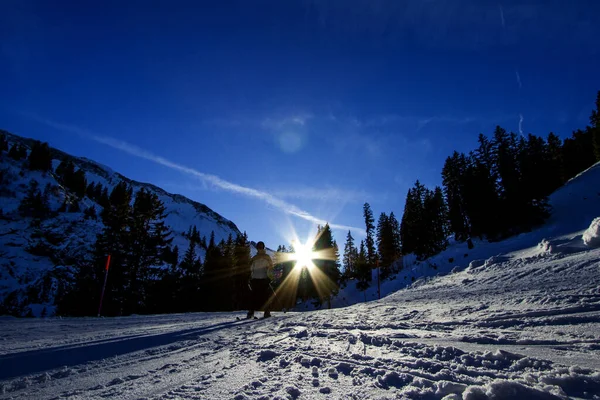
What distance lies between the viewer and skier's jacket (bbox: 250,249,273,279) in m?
8.98

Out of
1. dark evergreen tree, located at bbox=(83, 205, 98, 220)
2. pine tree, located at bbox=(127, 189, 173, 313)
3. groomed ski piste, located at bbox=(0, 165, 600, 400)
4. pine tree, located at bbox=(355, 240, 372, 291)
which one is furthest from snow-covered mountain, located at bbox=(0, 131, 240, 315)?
groomed ski piste, located at bbox=(0, 165, 600, 400)

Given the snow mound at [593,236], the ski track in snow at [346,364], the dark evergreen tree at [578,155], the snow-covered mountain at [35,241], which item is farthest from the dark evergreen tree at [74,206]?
the dark evergreen tree at [578,155]

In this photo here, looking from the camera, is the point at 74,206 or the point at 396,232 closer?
the point at 396,232

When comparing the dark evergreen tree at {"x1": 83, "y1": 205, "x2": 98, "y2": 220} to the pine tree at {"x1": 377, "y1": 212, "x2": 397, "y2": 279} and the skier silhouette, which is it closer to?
the pine tree at {"x1": 377, "y1": 212, "x2": 397, "y2": 279}

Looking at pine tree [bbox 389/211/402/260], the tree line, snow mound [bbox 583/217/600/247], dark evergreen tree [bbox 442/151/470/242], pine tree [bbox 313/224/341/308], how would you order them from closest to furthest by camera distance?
snow mound [bbox 583/217/600/247] → the tree line → dark evergreen tree [bbox 442/151/470/242] → pine tree [bbox 313/224/341/308] → pine tree [bbox 389/211/402/260]

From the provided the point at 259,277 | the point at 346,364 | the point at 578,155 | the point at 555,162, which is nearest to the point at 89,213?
the point at 259,277

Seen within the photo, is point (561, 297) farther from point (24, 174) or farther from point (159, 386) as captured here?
point (24, 174)

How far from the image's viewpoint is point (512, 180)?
34.5 m

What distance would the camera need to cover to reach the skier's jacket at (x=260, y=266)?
898 centimetres

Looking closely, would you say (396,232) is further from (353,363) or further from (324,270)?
(353,363)

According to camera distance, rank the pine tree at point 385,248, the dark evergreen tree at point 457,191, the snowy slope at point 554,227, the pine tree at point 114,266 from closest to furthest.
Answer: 1. the snowy slope at point 554,227
2. the pine tree at point 114,266
3. the dark evergreen tree at point 457,191
4. the pine tree at point 385,248

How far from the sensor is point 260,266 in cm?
898

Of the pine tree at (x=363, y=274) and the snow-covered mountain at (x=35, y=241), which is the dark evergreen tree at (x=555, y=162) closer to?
the pine tree at (x=363, y=274)

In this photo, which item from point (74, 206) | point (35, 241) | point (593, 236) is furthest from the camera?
point (74, 206)
